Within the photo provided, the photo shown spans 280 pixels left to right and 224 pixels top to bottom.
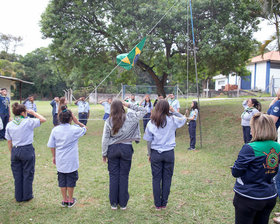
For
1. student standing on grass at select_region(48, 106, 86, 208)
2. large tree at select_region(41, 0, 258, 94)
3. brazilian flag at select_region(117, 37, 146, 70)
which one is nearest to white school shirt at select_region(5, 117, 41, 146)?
student standing on grass at select_region(48, 106, 86, 208)

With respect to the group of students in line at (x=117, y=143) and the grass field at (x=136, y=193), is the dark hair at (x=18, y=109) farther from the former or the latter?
the grass field at (x=136, y=193)

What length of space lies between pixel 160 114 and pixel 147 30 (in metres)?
7.78

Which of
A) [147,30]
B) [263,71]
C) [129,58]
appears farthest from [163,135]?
[263,71]

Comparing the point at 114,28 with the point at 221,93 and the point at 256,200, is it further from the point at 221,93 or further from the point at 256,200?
the point at 221,93

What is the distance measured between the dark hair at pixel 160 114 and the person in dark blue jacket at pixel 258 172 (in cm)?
145

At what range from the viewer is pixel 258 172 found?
2172 mm

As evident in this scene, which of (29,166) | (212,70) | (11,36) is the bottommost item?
(29,166)

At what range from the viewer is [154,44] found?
10.5m

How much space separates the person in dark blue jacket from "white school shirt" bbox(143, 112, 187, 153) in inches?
55.1

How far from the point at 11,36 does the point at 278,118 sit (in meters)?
48.7

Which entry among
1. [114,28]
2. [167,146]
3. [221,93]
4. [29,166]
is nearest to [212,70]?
[114,28]

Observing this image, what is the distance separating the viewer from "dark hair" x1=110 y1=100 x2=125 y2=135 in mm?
3453

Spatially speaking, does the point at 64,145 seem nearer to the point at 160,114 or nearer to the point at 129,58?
the point at 160,114

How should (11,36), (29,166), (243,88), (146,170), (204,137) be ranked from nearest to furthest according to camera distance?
(29,166), (146,170), (204,137), (243,88), (11,36)
